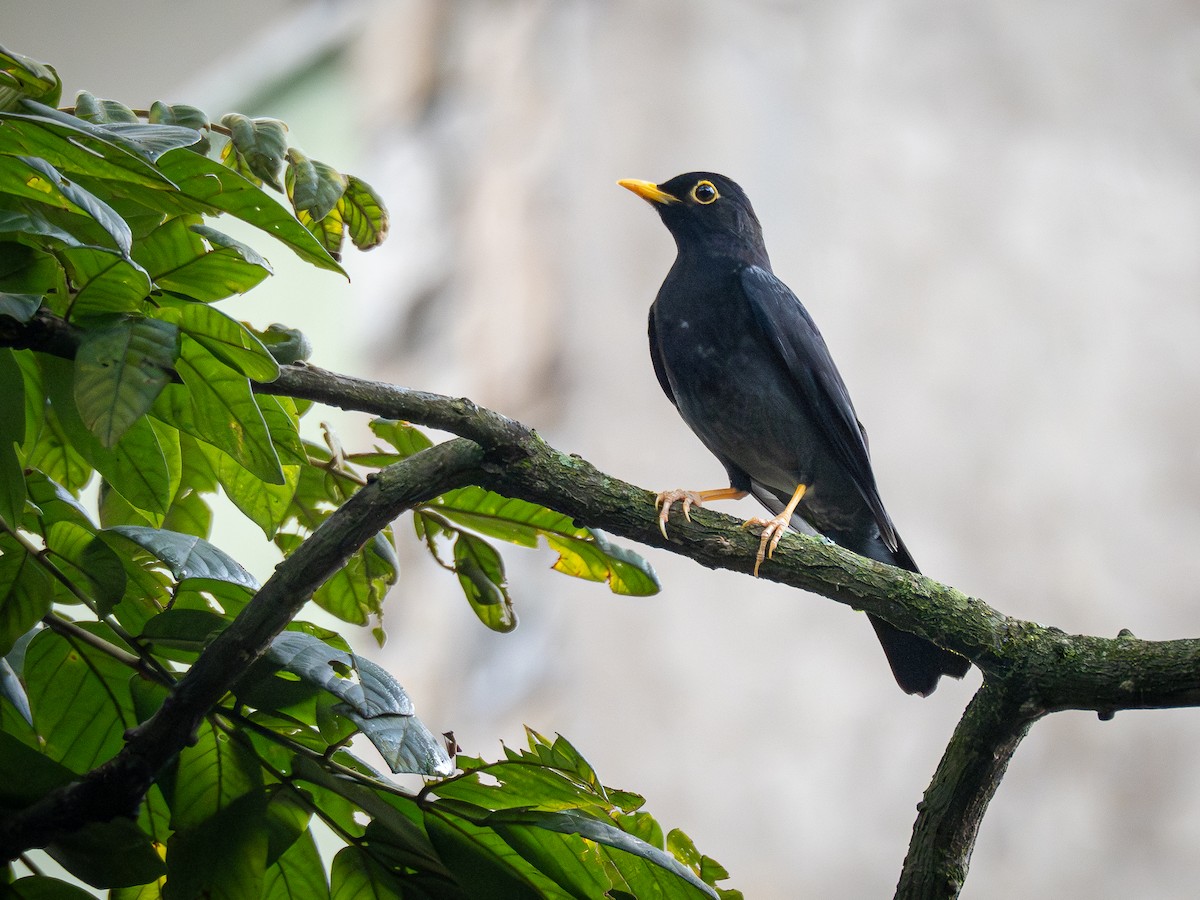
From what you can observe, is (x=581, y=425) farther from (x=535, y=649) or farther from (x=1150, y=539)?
(x=1150, y=539)

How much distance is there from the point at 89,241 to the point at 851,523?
169 cm

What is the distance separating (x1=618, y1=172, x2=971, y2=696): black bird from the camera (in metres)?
2.12

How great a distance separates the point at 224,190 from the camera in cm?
114

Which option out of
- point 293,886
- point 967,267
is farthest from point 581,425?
point 293,886

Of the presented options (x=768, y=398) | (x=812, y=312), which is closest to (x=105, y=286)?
(x=768, y=398)

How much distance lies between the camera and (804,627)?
4.20m

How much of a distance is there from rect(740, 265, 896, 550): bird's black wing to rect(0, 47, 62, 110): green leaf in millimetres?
1386

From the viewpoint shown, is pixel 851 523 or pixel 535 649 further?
pixel 535 649

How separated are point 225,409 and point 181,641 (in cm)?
26

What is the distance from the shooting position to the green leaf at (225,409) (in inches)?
41.8

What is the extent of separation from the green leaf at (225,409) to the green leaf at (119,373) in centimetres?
9

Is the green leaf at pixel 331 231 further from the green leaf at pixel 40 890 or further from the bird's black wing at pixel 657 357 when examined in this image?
the green leaf at pixel 40 890

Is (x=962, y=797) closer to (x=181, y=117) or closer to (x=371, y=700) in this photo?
(x=371, y=700)

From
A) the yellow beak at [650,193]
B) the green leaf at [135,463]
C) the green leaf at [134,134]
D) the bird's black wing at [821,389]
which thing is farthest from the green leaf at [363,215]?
the yellow beak at [650,193]
